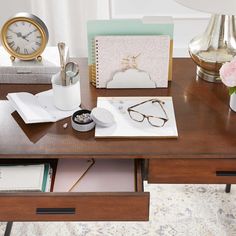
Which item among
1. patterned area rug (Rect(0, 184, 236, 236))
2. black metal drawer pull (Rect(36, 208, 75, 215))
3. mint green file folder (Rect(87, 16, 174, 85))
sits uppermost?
mint green file folder (Rect(87, 16, 174, 85))

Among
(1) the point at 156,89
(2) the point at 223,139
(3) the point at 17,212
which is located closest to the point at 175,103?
(1) the point at 156,89

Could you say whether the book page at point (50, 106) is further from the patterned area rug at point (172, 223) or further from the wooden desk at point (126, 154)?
the patterned area rug at point (172, 223)

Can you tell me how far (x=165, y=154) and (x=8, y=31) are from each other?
2.03ft

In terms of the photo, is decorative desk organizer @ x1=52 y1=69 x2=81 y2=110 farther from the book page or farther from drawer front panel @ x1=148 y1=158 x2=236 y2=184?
drawer front panel @ x1=148 y1=158 x2=236 y2=184

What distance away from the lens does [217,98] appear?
4.54 ft

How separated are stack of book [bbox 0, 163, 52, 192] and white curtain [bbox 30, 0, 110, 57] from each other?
42.8 inches

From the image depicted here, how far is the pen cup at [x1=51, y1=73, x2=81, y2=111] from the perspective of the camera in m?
1.30

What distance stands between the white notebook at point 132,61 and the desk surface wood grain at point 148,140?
0.09 feet

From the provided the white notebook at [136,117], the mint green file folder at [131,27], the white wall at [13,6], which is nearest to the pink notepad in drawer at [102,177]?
the white notebook at [136,117]

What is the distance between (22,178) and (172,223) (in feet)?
2.40

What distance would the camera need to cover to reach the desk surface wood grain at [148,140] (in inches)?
46.7

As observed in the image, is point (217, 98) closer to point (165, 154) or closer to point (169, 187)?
point (165, 154)

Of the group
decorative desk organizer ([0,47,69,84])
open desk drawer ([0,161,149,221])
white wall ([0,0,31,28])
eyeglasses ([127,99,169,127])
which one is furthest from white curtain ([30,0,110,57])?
open desk drawer ([0,161,149,221])

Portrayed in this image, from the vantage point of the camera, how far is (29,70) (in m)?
1.45
